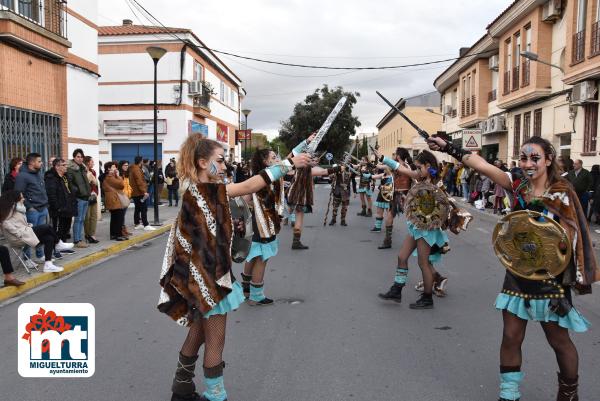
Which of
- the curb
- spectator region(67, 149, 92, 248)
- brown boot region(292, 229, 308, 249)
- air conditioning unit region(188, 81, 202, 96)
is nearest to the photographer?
the curb

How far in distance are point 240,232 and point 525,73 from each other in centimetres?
2064

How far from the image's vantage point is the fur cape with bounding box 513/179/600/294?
10.7 feet

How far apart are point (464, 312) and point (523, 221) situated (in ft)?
9.19

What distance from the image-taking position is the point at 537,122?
21.1 m

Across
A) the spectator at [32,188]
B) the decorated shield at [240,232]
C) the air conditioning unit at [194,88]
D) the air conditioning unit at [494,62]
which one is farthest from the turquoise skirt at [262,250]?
the air conditioning unit at [494,62]

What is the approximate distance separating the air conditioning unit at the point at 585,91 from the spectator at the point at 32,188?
14636 millimetres

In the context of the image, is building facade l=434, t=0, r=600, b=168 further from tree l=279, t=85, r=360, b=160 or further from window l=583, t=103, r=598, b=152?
tree l=279, t=85, r=360, b=160

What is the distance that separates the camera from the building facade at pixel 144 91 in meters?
25.0

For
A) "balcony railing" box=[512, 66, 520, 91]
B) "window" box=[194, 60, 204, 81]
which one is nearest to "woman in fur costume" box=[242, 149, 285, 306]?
"balcony railing" box=[512, 66, 520, 91]

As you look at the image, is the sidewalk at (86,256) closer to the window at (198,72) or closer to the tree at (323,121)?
the window at (198,72)

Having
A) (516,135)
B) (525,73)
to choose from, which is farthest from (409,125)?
(525,73)

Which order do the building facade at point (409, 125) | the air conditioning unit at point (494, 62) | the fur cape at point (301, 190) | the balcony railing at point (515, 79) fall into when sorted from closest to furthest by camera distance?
the fur cape at point (301, 190)
the balcony railing at point (515, 79)
the air conditioning unit at point (494, 62)
the building facade at point (409, 125)

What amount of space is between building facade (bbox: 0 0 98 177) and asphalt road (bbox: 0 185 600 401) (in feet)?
17.6

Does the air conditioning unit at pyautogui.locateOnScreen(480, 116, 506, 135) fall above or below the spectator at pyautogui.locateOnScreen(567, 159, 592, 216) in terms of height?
above
